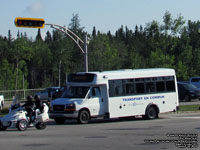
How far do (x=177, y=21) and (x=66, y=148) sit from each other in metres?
65.6

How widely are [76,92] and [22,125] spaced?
13.9 ft

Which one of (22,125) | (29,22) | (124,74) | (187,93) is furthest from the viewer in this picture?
(187,93)

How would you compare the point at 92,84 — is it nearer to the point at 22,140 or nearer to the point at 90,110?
the point at 90,110

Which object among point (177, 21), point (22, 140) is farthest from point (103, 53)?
point (22, 140)

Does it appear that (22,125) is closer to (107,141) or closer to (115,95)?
(115,95)

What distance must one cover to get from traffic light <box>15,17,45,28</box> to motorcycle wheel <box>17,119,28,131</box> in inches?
317

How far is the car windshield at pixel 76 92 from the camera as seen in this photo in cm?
2208

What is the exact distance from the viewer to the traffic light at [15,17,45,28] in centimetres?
2527

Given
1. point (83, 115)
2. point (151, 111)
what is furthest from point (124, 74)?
point (83, 115)

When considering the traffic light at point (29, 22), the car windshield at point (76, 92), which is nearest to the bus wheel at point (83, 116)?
the car windshield at point (76, 92)

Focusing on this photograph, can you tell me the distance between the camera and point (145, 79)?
78.2 ft

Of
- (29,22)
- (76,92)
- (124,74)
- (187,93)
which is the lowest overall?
(76,92)

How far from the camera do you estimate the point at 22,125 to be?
741 inches

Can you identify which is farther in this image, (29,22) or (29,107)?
(29,22)
